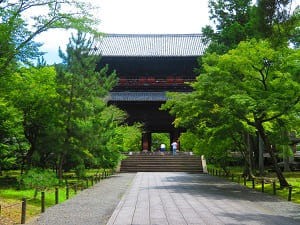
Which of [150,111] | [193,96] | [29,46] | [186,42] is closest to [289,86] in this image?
[193,96]

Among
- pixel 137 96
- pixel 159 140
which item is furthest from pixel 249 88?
pixel 159 140

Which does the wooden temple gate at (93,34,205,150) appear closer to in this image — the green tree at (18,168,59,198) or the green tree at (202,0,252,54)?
the green tree at (202,0,252,54)

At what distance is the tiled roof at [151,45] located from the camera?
35.3 metres

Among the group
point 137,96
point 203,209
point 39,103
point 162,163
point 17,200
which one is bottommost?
point 17,200

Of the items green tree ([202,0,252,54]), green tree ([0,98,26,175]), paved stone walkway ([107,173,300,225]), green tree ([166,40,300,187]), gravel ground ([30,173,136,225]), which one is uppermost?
green tree ([202,0,252,54])

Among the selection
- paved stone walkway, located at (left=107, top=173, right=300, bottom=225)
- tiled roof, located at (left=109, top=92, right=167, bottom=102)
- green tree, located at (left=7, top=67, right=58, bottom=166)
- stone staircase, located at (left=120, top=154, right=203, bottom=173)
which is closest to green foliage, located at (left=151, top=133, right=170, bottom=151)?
tiled roof, located at (left=109, top=92, right=167, bottom=102)

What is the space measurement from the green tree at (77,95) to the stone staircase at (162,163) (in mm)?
10311

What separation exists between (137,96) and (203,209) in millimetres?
23124

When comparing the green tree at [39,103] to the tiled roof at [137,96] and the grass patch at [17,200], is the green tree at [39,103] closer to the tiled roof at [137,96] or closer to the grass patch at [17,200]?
the grass patch at [17,200]

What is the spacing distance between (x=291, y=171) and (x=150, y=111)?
1373cm

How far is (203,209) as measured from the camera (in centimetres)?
1060

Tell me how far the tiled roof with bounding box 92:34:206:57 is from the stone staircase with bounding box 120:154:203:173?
980 cm

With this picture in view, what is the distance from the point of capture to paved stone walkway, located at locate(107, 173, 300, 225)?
8878 mm

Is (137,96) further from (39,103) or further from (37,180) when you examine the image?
(37,180)
